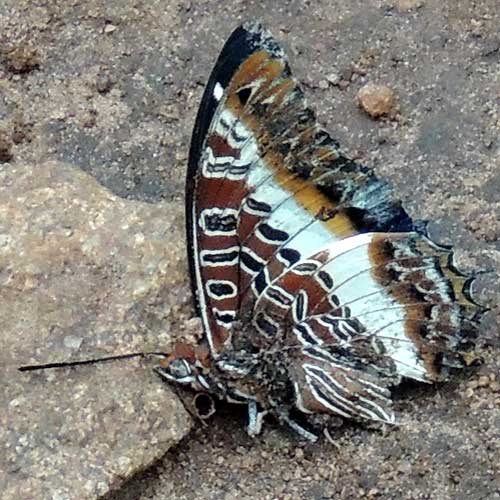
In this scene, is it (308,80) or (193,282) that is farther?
(308,80)

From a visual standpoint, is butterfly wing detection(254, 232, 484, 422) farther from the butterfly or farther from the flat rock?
the flat rock

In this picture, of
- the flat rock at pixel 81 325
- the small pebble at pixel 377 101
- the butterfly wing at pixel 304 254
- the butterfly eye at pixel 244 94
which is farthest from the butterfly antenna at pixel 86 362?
the small pebble at pixel 377 101

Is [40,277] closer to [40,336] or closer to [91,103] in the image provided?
[40,336]

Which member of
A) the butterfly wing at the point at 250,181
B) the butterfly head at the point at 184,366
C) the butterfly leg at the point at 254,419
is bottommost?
the butterfly leg at the point at 254,419

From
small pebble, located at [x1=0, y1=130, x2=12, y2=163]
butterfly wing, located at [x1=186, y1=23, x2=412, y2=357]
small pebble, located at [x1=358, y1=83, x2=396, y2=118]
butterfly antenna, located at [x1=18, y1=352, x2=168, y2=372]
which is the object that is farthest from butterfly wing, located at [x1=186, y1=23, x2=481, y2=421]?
small pebble, located at [x1=0, y1=130, x2=12, y2=163]

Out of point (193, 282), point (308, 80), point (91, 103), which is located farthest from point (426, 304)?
point (91, 103)

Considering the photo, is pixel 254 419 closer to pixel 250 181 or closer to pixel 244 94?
pixel 250 181

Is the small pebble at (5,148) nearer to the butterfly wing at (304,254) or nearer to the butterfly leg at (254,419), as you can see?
the butterfly wing at (304,254)
